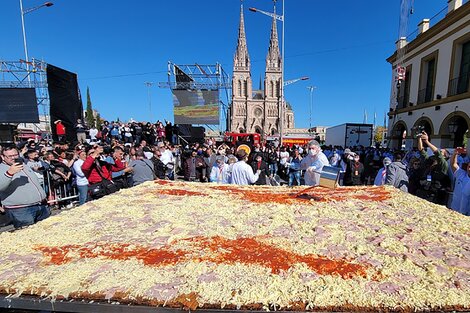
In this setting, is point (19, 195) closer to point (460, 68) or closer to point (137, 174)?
point (137, 174)

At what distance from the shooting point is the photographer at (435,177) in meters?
5.67

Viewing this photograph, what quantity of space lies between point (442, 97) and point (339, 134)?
9513 millimetres

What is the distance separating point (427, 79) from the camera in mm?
17297

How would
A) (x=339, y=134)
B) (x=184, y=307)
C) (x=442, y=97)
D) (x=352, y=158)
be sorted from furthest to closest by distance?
(x=339, y=134), (x=442, y=97), (x=352, y=158), (x=184, y=307)

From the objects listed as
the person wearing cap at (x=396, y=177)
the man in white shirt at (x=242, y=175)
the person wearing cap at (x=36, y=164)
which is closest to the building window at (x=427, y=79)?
the person wearing cap at (x=396, y=177)

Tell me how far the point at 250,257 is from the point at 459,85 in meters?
18.6

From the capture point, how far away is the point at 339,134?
24.1 meters

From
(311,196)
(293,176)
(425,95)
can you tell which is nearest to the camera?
(311,196)

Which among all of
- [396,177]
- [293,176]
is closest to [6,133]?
[293,176]

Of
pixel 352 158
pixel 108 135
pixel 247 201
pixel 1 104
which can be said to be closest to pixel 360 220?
pixel 247 201

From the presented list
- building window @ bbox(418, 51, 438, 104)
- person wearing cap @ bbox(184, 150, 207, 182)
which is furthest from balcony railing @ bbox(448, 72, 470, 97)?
person wearing cap @ bbox(184, 150, 207, 182)

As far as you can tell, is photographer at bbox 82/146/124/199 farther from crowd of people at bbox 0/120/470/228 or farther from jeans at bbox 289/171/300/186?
jeans at bbox 289/171/300/186

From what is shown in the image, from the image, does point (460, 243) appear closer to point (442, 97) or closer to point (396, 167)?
point (396, 167)

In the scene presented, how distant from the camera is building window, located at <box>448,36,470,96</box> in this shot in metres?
13.6
